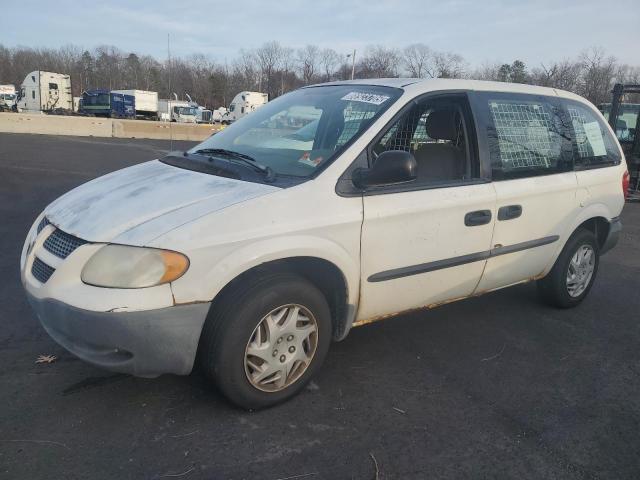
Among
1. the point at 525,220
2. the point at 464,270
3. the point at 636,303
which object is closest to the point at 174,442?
the point at 464,270

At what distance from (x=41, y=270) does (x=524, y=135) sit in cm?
332

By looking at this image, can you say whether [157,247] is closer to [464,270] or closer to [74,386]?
[74,386]

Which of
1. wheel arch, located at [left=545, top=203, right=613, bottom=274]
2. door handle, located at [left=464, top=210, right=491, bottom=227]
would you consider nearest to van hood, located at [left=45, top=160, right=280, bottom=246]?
door handle, located at [left=464, top=210, right=491, bottom=227]

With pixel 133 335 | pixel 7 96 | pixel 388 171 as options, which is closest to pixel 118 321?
pixel 133 335

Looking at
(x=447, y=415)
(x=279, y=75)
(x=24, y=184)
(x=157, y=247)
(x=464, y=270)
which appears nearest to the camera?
(x=157, y=247)

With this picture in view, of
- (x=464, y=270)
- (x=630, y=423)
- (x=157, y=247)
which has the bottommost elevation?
(x=630, y=423)

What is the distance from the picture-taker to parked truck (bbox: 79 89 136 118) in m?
47.7

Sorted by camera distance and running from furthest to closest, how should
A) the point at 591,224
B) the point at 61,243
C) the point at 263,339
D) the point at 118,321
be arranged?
the point at 591,224, the point at 263,339, the point at 61,243, the point at 118,321

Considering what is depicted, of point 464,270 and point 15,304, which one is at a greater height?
point 464,270

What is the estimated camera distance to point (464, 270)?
3.54 meters

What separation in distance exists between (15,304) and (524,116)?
4.20m

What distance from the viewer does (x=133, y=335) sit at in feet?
7.88

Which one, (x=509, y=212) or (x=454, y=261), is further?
(x=509, y=212)

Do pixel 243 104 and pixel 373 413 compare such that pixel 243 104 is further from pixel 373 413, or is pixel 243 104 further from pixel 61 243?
pixel 373 413
